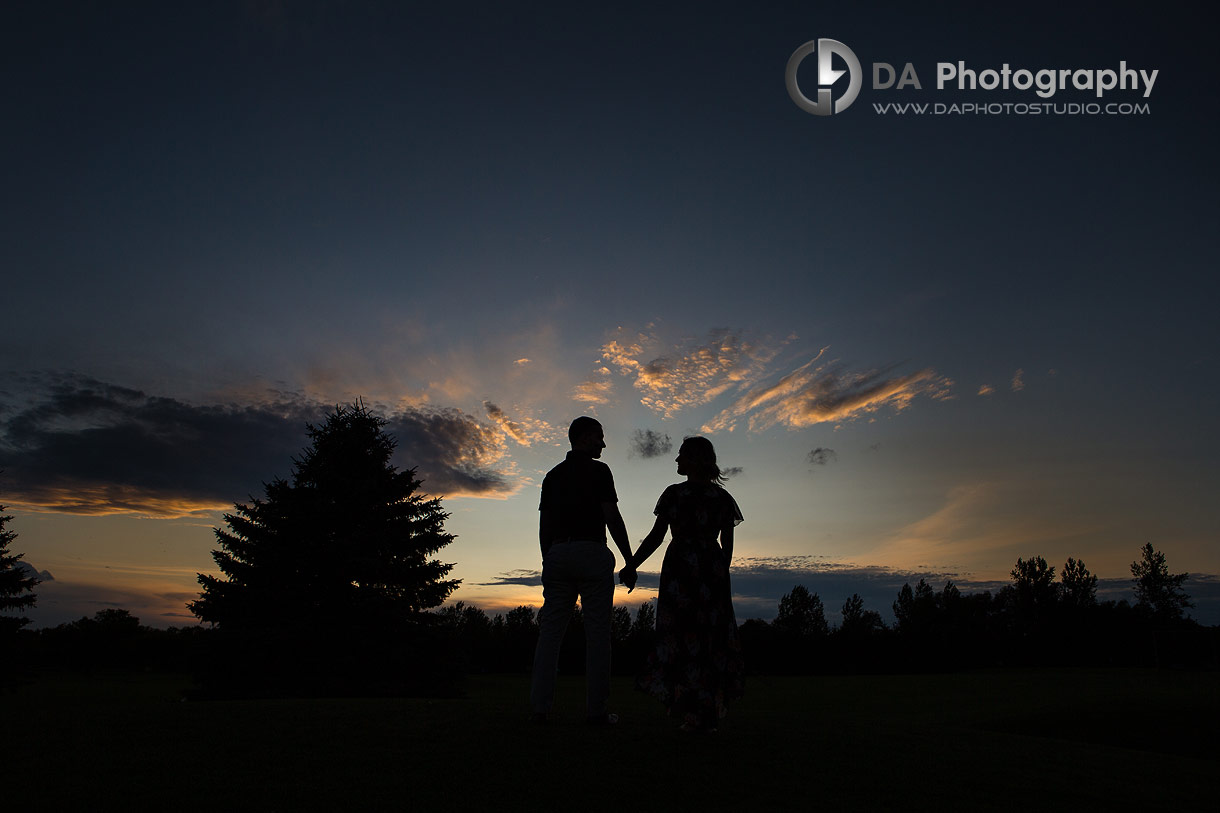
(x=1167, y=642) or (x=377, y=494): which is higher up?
(x=377, y=494)

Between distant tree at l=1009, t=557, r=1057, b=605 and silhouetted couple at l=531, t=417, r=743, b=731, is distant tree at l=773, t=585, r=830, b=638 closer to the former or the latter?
distant tree at l=1009, t=557, r=1057, b=605

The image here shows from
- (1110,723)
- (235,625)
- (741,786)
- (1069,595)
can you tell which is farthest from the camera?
(1069,595)

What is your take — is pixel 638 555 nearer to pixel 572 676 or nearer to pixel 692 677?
pixel 692 677

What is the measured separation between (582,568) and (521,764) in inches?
67.7

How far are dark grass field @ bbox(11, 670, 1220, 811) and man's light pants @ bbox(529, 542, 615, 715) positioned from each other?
30 cm

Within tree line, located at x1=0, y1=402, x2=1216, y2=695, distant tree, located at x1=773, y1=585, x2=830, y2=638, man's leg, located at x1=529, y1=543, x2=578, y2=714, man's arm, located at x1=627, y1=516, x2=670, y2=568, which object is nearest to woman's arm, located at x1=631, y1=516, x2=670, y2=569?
man's arm, located at x1=627, y1=516, x2=670, y2=568

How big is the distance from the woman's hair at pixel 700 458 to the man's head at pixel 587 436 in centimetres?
80

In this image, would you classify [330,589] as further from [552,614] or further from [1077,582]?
[1077,582]

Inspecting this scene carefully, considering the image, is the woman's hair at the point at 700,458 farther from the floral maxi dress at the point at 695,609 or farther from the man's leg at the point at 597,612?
the man's leg at the point at 597,612

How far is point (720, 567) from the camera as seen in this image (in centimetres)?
655

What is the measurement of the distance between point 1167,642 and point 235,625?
50.0m

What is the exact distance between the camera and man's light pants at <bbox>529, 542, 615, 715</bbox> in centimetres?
601

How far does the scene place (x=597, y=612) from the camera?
6031mm

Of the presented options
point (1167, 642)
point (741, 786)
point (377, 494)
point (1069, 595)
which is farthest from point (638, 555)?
point (1069, 595)
